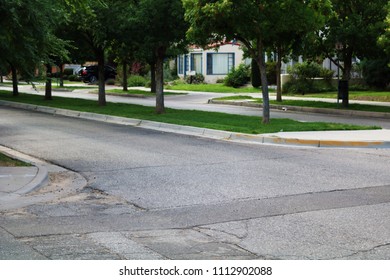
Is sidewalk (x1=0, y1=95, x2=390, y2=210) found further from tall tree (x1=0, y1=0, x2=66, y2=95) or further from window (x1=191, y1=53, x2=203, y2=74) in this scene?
window (x1=191, y1=53, x2=203, y2=74)

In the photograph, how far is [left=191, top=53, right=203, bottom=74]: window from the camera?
179ft

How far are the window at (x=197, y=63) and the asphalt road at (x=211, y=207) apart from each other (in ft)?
130

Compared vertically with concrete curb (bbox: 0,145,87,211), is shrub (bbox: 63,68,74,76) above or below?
above

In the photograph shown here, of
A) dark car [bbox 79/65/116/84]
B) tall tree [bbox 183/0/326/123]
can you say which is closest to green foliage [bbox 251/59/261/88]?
dark car [bbox 79/65/116/84]

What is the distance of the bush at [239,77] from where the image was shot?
47.1 metres

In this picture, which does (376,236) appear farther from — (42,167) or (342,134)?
(342,134)

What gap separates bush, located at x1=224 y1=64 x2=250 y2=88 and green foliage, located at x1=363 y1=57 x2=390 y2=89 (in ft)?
35.9

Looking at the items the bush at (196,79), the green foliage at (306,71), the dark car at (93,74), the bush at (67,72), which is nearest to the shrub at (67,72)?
the bush at (67,72)

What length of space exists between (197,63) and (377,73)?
21.0 metres

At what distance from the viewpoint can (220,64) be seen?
2127 inches

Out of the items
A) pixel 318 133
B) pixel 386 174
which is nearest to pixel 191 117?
pixel 318 133

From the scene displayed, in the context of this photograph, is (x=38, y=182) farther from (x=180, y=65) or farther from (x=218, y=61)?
(x=180, y=65)

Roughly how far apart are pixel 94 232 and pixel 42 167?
15.6 ft

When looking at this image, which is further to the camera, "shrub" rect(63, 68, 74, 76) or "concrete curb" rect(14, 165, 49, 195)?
"shrub" rect(63, 68, 74, 76)
